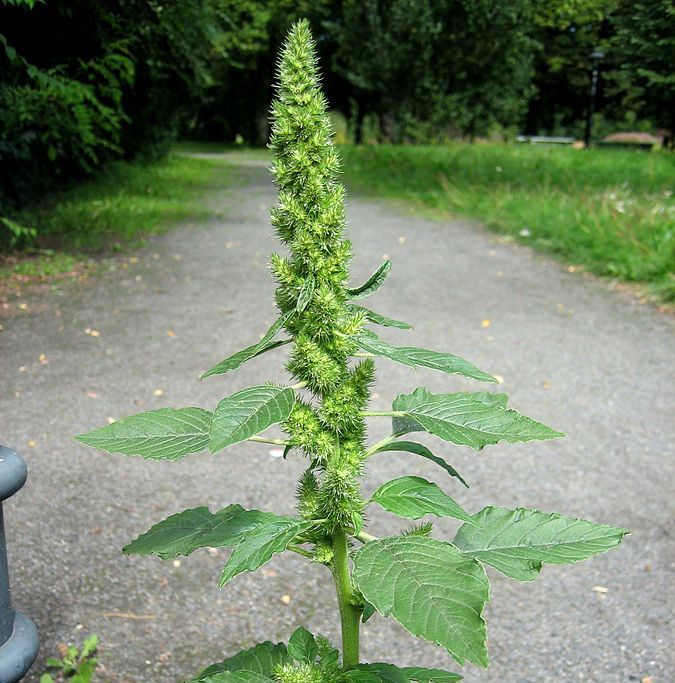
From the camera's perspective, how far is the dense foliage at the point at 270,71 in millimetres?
8102

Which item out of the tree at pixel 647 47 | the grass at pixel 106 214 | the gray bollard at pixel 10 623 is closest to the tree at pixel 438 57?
the tree at pixel 647 47

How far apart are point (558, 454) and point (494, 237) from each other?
6.50 meters

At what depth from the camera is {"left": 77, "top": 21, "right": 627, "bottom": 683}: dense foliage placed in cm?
112

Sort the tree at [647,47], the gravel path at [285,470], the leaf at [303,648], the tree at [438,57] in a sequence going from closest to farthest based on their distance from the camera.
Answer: the leaf at [303,648] → the gravel path at [285,470] → the tree at [647,47] → the tree at [438,57]

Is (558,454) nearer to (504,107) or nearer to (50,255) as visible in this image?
(50,255)

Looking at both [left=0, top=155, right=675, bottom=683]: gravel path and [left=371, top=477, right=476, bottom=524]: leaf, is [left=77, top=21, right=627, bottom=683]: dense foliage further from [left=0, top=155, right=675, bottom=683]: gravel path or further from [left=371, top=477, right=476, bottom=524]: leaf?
[left=0, top=155, right=675, bottom=683]: gravel path

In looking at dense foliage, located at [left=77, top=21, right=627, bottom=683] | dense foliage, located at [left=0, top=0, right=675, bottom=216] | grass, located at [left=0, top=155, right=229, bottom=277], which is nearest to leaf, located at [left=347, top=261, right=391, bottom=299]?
dense foliage, located at [left=77, top=21, right=627, bottom=683]

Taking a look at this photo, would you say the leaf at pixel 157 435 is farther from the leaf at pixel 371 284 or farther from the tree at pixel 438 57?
the tree at pixel 438 57

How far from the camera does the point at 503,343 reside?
6488 mm

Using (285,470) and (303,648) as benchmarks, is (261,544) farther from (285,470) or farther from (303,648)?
(285,470)

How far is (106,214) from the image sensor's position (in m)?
11.5

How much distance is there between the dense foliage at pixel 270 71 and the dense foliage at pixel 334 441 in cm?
457

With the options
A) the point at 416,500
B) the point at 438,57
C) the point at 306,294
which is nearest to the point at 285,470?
the point at 416,500

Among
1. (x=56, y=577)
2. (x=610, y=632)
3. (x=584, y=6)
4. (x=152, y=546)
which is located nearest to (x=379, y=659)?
(x=610, y=632)
